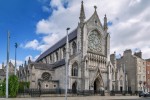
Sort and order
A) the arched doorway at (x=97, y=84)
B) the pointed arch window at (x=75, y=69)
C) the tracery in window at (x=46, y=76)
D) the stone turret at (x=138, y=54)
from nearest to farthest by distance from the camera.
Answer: the pointed arch window at (x=75, y=69), the arched doorway at (x=97, y=84), the tracery in window at (x=46, y=76), the stone turret at (x=138, y=54)

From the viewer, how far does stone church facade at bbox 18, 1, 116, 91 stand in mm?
59000

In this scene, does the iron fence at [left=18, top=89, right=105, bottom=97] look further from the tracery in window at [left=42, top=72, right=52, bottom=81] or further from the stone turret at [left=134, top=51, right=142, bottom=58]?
the stone turret at [left=134, top=51, right=142, bottom=58]

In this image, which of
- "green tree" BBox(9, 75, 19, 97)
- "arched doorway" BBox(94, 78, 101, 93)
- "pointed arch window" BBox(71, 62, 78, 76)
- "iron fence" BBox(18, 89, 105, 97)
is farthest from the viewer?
"arched doorway" BBox(94, 78, 101, 93)

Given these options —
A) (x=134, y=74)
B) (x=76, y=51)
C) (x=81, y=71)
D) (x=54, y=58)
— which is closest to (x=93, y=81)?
(x=81, y=71)

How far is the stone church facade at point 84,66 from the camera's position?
194 feet

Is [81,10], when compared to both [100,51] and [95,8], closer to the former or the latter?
[95,8]

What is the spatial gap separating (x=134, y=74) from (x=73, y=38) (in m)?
28.4

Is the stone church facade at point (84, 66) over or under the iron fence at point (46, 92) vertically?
over

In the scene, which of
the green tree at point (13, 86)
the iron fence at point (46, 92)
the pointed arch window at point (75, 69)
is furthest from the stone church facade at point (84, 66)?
the green tree at point (13, 86)

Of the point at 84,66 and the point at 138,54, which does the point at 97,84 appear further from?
the point at 138,54

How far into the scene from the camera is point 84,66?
193 feet

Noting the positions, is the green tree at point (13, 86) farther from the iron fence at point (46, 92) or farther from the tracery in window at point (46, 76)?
the tracery in window at point (46, 76)

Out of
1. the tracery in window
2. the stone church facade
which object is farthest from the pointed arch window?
the tracery in window

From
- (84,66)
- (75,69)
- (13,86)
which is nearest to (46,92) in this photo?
(13,86)
